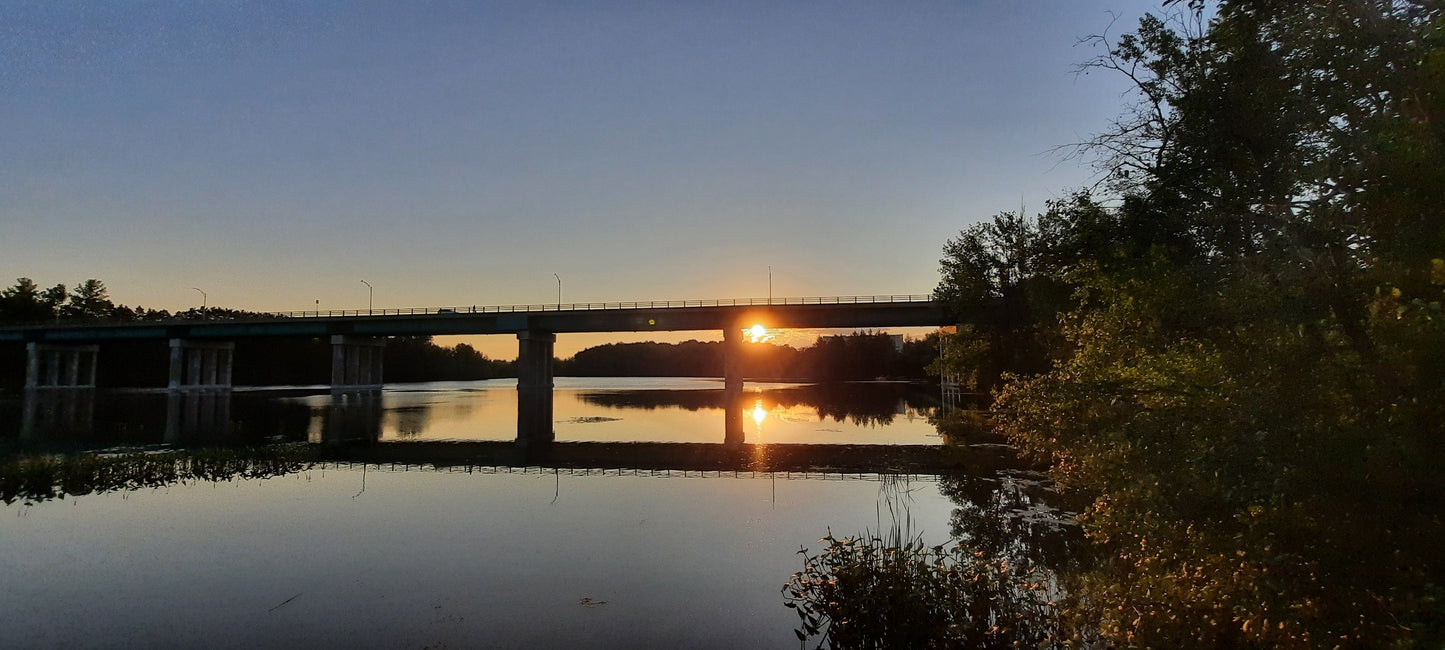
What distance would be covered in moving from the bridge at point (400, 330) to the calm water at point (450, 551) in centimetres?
5233

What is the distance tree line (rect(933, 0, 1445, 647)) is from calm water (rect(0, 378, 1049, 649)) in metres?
5.30

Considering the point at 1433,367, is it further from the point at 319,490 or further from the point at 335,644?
the point at 319,490

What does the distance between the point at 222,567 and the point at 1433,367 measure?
62.9 ft

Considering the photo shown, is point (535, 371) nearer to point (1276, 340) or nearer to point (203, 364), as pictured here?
point (203, 364)

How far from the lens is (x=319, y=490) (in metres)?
26.0

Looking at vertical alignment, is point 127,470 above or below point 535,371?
below

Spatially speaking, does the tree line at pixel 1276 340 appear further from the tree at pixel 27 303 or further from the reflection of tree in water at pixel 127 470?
the tree at pixel 27 303

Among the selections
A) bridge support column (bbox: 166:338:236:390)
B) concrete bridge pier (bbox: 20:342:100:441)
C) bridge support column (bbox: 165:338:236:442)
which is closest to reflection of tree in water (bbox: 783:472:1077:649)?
bridge support column (bbox: 165:338:236:442)

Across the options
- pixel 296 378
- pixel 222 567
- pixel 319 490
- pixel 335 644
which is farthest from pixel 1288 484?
pixel 296 378

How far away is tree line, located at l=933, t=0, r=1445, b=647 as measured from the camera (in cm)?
702

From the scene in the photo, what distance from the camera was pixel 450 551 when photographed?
17219 mm

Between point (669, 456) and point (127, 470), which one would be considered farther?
point (669, 456)

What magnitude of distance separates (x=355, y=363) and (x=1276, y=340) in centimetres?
12680

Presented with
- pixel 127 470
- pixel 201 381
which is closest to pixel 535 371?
pixel 201 381
